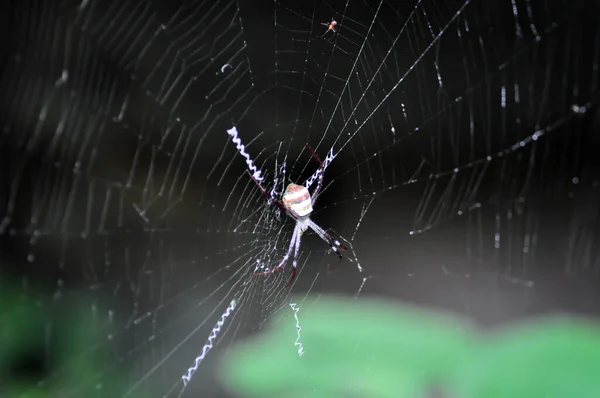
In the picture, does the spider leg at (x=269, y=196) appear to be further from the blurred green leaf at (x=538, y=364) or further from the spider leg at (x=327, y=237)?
the blurred green leaf at (x=538, y=364)

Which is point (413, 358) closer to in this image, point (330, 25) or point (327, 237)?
point (330, 25)

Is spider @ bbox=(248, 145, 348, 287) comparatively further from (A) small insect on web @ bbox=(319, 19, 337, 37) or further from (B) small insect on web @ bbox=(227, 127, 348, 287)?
(A) small insect on web @ bbox=(319, 19, 337, 37)

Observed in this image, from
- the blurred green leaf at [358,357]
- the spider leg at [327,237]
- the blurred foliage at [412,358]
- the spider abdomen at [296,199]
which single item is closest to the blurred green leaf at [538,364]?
the blurred foliage at [412,358]

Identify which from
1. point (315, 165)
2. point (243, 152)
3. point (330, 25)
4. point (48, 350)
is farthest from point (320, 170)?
point (48, 350)

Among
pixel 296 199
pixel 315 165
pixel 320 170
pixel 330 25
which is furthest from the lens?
pixel 315 165

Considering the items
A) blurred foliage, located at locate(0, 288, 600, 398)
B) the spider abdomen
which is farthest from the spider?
blurred foliage, located at locate(0, 288, 600, 398)

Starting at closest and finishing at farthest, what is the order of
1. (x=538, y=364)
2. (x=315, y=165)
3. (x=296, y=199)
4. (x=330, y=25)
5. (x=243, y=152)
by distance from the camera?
(x=538, y=364)
(x=330, y=25)
(x=296, y=199)
(x=243, y=152)
(x=315, y=165)

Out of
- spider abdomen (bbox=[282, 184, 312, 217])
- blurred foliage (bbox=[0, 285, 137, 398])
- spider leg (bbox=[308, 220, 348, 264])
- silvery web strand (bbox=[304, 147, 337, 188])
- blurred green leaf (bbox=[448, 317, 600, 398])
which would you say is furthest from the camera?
spider leg (bbox=[308, 220, 348, 264])
